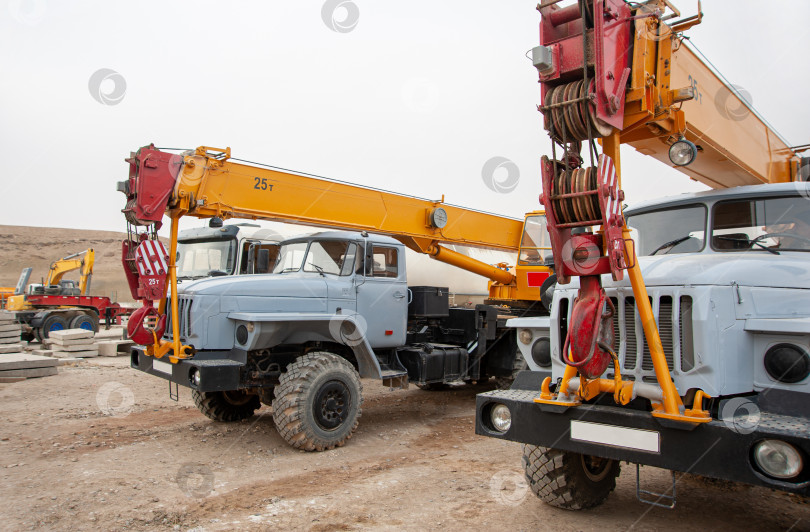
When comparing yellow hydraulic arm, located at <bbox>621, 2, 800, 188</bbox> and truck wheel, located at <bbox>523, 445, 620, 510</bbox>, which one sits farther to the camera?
truck wheel, located at <bbox>523, 445, 620, 510</bbox>

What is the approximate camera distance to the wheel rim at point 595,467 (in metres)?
3.96

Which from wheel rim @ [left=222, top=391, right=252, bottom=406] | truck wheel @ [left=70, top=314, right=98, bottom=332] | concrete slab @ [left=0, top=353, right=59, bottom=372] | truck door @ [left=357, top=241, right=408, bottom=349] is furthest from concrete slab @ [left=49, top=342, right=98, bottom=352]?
truck door @ [left=357, top=241, right=408, bottom=349]

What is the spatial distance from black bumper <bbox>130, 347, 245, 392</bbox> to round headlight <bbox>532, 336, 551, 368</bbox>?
2.98 m

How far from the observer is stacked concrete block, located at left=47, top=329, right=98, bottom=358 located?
13.0 m

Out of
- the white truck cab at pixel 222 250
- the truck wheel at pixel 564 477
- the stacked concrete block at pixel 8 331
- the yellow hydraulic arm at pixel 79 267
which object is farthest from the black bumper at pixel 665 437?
the yellow hydraulic arm at pixel 79 267

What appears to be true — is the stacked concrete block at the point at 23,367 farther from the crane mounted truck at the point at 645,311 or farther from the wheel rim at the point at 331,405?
the crane mounted truck at the point at 645,311

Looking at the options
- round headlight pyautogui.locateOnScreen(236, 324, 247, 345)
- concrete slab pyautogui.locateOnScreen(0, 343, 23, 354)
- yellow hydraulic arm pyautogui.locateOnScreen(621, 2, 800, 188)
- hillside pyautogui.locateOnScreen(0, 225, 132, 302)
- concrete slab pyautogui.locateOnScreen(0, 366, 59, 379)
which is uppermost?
hillside pyautogui.locateOnScreen(0, 225, 132, 302)

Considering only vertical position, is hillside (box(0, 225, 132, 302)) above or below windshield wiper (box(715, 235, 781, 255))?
above

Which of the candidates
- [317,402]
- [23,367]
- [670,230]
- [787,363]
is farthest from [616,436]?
[23,367]

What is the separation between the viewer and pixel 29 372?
9969 mm

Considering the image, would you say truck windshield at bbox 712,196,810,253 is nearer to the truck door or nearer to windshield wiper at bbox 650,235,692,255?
windshield wiper at bbox 650,235,692,255

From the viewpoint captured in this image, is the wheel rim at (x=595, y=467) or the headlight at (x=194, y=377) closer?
the wheel rim at (x=595, y=467)

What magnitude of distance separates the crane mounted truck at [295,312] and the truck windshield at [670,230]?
10.8 feet

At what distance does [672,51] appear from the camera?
4008 millimetres
